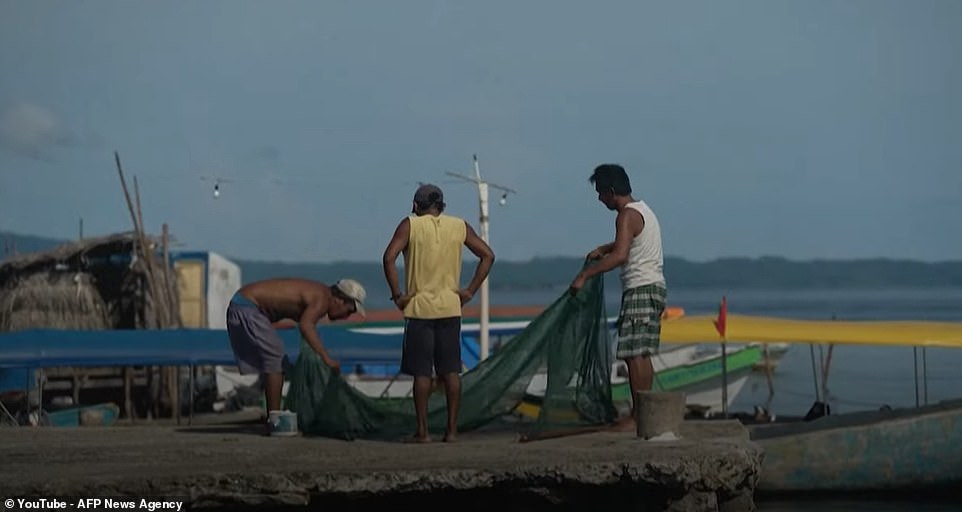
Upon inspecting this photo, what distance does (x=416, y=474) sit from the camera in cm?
872

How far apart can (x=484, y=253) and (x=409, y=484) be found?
2361mm

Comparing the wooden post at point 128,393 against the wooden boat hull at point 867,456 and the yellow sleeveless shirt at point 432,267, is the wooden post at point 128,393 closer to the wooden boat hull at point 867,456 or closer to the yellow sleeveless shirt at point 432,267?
the yellow sleeveless shirt at point 432,267

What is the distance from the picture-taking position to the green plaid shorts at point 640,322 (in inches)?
405

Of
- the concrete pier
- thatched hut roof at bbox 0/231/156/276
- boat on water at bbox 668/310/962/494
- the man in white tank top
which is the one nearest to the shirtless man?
the concrete pier

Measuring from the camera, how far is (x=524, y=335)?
10.9m

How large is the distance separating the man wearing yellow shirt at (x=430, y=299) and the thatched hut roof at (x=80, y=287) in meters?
15.6

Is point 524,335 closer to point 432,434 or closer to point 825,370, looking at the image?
point 432,434

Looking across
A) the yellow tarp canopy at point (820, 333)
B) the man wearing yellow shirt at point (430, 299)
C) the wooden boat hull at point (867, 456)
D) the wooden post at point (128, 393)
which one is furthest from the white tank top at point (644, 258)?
the wooden post at point (128, 393)

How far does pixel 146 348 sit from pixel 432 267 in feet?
30.8

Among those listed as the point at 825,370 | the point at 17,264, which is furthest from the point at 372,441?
the point at 17,264

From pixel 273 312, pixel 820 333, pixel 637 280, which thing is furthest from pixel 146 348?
pixel 637 280

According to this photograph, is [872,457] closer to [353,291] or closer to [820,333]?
[353,291]

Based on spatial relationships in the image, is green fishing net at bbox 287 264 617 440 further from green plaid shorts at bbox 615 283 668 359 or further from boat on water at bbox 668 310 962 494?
boat on water at bbox 668 310 962 494

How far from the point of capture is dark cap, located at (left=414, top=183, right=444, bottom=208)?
1033 cm
